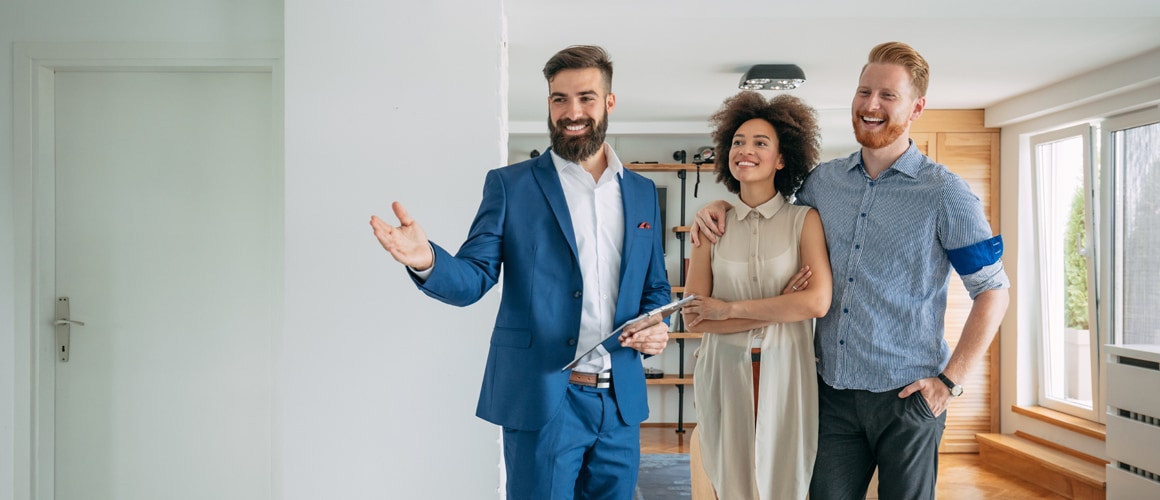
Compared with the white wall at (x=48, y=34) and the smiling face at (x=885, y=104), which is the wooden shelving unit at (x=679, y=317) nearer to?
the white wall at (x=48, y=34)

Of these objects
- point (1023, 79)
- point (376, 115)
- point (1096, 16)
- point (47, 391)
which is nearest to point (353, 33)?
point (376, 115)

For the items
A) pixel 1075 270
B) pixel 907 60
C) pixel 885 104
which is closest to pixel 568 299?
pixel 885 104

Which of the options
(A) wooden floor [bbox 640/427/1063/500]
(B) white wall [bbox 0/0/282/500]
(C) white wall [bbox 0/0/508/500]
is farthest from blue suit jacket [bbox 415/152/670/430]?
(A) wooden floor [bbox 640/427/1063/500]

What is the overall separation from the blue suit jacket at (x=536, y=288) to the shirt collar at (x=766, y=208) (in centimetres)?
34

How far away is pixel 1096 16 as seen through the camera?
3.54m

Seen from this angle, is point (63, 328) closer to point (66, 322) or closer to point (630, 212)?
point (66, 322)

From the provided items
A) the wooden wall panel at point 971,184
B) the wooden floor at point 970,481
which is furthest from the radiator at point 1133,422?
the wooden wall panel at point 971,184

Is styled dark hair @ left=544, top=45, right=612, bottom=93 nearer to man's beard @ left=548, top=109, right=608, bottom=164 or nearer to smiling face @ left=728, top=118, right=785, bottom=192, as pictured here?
man's beard @ left=548, top=109, right=608, bottom=164

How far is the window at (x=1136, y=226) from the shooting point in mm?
4574

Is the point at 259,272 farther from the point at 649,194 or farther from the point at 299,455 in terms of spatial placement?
the point at 649,194

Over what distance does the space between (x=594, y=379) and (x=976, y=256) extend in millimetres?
982

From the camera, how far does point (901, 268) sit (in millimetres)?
1982

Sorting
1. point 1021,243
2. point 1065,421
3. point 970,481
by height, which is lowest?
point 970,481

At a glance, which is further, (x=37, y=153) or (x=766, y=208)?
(x=37, y=153)
